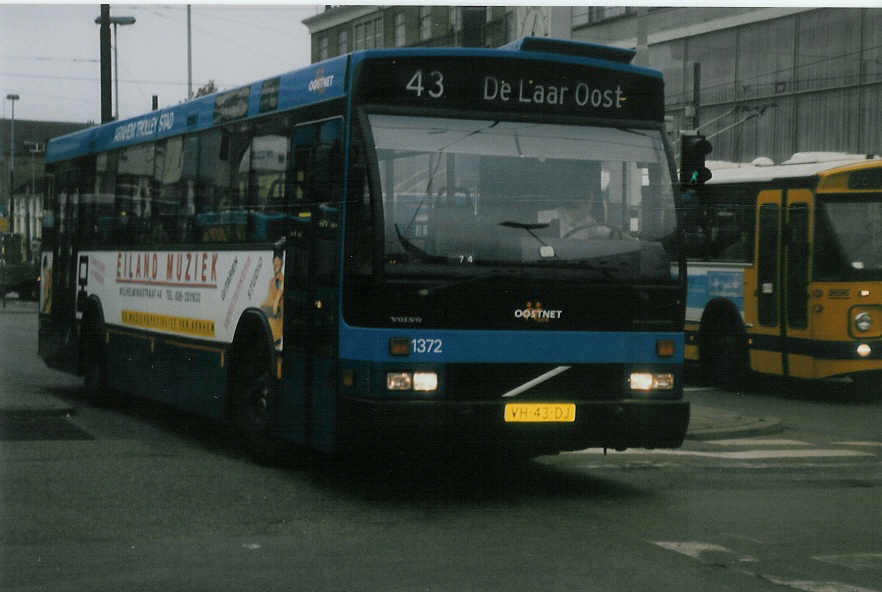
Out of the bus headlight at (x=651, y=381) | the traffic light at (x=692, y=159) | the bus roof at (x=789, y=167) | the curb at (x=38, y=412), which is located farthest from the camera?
the bus roof at (x=789, y=167)

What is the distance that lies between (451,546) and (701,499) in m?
2.78

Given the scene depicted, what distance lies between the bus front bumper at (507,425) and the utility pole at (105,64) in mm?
17686

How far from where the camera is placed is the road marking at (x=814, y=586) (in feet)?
23.7

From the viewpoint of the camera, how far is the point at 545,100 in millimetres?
10164

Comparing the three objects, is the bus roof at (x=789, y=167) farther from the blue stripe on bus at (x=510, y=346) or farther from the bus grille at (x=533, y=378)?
the bus grille at (x=533, y=378)

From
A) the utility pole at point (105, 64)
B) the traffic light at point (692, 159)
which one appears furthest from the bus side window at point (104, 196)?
the utility pole at point (105, 64)

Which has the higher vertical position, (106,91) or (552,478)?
(106,91)

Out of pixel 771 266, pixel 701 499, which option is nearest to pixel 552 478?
pixel 701 499

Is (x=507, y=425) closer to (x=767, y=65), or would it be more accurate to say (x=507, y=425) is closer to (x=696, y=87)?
(x=767, y=65)

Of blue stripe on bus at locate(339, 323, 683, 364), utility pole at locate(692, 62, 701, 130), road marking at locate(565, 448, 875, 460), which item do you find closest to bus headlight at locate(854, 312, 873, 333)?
road marking at locate(565, 448, 875, 460)

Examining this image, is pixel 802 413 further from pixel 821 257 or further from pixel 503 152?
pixel 503 152

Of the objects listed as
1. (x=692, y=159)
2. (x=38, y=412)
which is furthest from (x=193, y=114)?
(x=692, y=159)

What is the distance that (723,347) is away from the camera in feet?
66.0

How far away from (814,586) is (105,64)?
22027 millimetres
